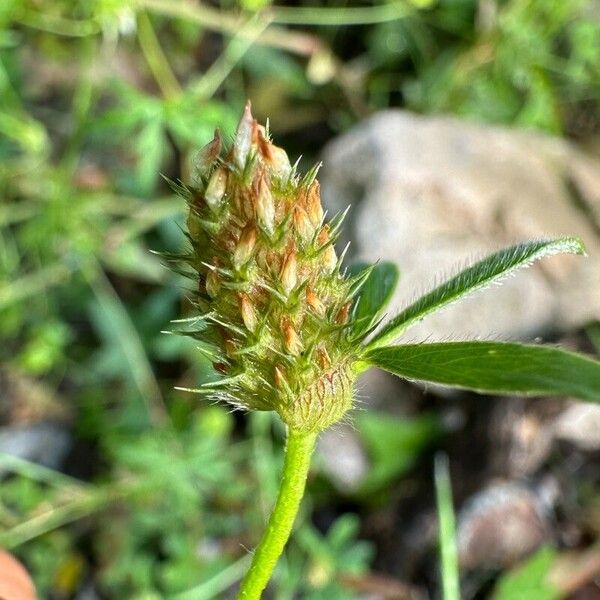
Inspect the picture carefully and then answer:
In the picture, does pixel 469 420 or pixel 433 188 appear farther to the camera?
pixel 433 188

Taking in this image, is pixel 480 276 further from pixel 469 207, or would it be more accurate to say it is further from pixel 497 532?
pixel 469 207

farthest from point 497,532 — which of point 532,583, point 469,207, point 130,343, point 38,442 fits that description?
point 38,442

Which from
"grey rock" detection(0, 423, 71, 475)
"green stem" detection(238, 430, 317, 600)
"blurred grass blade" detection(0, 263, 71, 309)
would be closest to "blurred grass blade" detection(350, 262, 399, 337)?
"green stem" detection(238, 430, 317, 600)

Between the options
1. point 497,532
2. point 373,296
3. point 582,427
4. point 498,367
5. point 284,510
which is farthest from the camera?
point 582,427

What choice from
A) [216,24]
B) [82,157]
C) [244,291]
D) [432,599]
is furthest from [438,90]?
[244,291]

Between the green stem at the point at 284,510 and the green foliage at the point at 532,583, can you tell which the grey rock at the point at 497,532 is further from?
the green stem at the point at 284,510

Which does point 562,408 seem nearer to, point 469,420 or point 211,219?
point 469,420

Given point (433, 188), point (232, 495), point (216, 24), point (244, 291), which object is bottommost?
point (232, 495)
